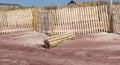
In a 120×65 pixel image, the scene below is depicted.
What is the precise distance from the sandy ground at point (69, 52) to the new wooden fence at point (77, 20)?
126cm

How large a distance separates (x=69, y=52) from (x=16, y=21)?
1303cm

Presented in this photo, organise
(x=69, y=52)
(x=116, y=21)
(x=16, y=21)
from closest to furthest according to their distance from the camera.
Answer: (x=69, y=52)
(x=116, y=21)
(x=16, y=21)

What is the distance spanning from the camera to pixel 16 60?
46.3ft

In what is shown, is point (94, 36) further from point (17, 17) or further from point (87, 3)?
point (17, 17)

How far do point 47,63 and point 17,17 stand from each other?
1608 centimetres

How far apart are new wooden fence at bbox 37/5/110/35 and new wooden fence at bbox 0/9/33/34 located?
6.23 ft

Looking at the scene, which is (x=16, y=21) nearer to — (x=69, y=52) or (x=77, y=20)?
(x=77, y=20)

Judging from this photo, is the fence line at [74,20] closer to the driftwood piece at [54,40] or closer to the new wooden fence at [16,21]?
the new wooden fence at [16,21]

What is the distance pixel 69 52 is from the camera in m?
17.2

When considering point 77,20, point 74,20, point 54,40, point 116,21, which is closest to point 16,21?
point 74,20

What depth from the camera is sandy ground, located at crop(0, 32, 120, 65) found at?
14164 millimetres

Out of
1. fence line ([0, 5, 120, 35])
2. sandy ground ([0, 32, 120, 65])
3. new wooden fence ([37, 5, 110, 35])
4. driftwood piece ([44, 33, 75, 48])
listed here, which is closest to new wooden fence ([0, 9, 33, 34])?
fence line ([0, 5, 120, 35])

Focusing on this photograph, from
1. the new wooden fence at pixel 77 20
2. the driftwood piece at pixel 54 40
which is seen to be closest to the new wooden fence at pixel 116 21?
the new wooden fence at pixel 77 20

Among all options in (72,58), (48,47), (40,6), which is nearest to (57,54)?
(72,58)
